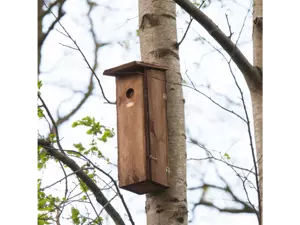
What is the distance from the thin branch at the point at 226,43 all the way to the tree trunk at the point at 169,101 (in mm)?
376

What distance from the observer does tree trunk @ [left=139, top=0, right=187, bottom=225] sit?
2.45 meters

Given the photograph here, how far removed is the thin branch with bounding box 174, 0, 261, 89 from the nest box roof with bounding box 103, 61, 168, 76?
36 cm

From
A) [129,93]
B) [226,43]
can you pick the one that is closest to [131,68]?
[129,93]

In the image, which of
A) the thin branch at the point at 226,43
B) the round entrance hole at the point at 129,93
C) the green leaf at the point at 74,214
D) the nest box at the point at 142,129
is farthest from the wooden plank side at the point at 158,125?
the green leaf at the point at 74,214

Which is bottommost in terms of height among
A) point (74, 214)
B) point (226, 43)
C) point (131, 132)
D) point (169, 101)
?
point (74, 214)

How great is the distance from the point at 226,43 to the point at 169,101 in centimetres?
48

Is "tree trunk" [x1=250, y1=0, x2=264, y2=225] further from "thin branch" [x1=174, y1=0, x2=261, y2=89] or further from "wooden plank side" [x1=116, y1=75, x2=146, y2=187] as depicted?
"wooden plank side" [x1=116, y1=75, x2=146, y2=187]

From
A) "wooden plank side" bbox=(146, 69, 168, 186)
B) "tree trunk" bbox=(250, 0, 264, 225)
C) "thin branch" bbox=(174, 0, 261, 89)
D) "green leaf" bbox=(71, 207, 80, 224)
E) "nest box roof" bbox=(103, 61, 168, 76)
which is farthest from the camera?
"green leaf" bbox=(71, 207, 80, 224)

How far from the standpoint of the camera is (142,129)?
2.66 meters

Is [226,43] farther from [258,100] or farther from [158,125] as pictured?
[158,125]

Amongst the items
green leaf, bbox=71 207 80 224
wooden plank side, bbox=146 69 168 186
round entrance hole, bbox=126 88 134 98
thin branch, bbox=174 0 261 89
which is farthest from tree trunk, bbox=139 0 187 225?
green leaf, bbox=71 207 80 224
